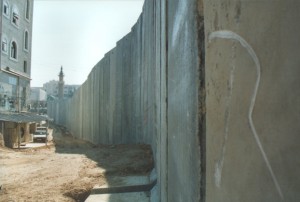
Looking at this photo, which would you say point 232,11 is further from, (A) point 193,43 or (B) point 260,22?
(A) point 193,43

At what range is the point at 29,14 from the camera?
103ft

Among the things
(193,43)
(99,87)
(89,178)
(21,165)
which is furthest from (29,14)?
(193,43)

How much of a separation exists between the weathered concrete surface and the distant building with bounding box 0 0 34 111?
2368 centimetres

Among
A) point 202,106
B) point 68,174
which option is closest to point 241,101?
point 202,106

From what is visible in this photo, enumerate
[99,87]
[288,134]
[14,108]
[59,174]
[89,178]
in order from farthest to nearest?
[14,108] → [99,87] → [59,174] → [89,178] → [288,134]

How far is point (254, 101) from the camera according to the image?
0.95 meters

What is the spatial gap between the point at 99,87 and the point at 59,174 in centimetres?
783

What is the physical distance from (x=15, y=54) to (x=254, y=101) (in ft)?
97.4

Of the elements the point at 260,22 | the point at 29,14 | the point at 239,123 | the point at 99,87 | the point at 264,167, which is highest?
the point at 29,14

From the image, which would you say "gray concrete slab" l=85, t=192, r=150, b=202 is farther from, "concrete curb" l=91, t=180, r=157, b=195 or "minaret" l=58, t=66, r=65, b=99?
"minaret" l=58, t=66, r=65, b=99

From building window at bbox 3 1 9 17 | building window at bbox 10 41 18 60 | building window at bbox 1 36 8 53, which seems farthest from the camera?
building window at bbox 10 41 18 60

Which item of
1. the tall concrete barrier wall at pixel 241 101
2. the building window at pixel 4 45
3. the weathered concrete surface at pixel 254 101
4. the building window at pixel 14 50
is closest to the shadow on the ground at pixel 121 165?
the tall concrete barrier wall at pixel 241 101

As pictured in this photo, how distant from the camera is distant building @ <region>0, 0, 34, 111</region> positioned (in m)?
25.0

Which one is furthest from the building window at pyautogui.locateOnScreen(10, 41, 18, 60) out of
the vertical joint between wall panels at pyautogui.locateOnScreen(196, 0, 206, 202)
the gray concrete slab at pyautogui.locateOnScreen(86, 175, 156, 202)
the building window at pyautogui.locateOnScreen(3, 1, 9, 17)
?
the vertical joint between wall panels at pyautogui.locateOnScreen(196, 0, 206, 202)
